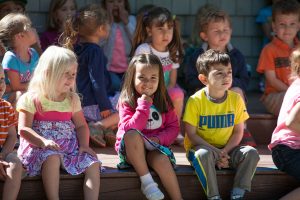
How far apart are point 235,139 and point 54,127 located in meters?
1.28

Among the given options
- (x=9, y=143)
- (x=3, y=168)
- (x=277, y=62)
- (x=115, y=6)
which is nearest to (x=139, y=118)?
(x=9, y=143)

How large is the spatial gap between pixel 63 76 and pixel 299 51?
1.69 meters

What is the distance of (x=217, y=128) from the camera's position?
5.88 m

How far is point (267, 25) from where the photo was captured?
29.4 ft

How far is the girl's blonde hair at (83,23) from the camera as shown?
6.71m

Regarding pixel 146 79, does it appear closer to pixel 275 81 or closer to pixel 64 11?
pixel 275 81

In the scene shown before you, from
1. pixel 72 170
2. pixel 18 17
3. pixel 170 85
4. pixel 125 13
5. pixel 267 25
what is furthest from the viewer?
pixel 267 25

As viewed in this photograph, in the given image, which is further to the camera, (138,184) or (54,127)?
(138,184)

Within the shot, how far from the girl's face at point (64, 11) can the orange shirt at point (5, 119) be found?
8.69 ft

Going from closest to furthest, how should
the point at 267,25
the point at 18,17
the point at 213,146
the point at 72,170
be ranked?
the point at 72,170 → the point at 213,146 → the point at 18,17 → the point at 267,25

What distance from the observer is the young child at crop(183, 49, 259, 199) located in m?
5.70

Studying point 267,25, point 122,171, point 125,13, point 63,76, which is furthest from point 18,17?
point 267,25

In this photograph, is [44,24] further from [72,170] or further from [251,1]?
[72,170]

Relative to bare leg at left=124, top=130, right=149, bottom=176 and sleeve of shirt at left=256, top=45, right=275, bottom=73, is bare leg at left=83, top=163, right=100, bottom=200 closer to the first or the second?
bare leg at left=124, top=130, right=149, bottom=176
